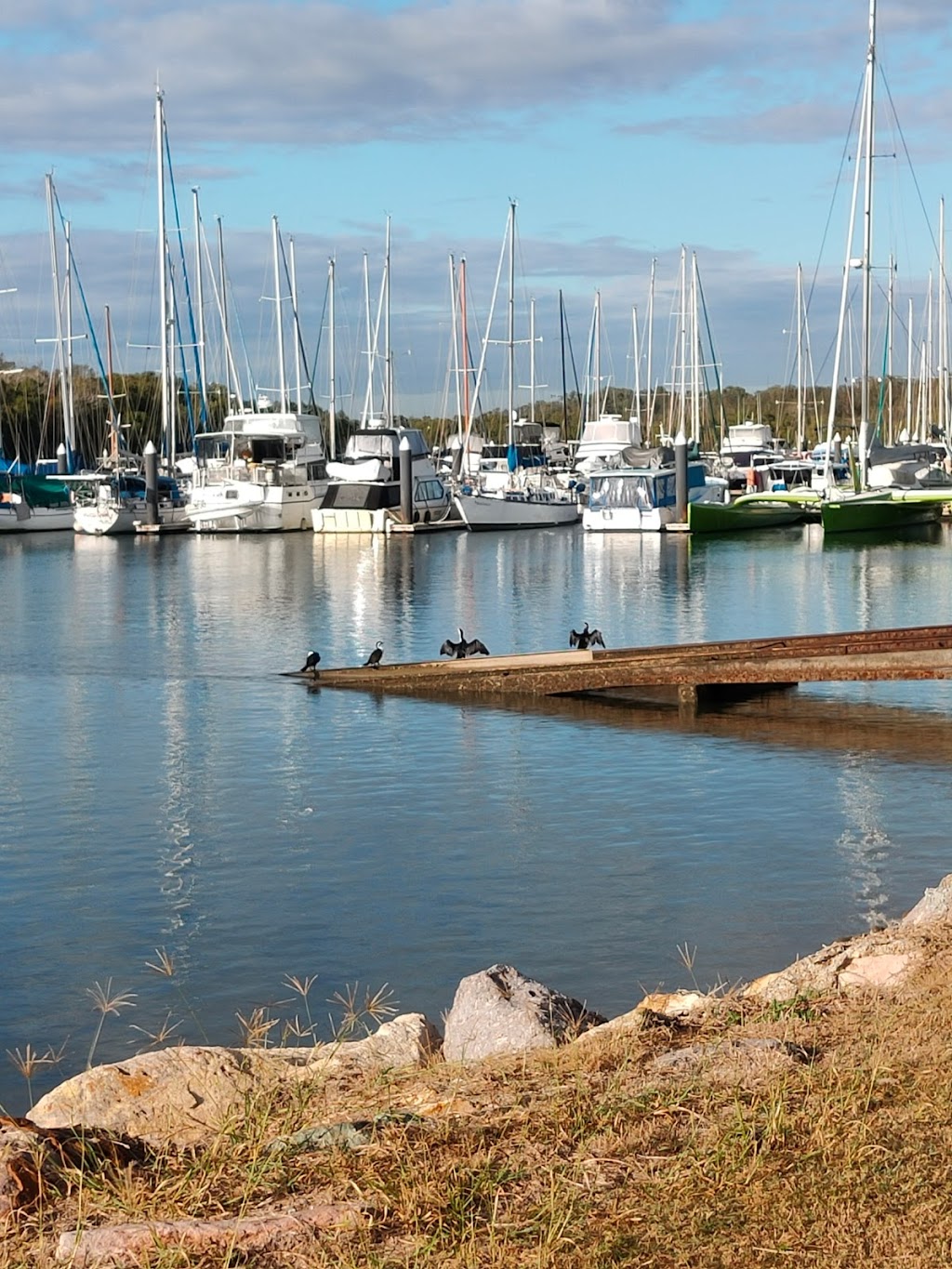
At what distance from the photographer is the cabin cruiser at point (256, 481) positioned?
225 ft

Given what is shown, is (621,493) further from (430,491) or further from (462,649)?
(462,649)

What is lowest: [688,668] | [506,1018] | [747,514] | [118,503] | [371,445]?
[688,668]

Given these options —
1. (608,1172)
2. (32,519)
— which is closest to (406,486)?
(32,519)

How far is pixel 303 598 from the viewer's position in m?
41.2

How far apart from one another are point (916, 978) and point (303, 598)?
34.5m

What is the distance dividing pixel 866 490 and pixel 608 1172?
197ft

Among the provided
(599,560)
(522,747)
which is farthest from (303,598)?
(522,747)

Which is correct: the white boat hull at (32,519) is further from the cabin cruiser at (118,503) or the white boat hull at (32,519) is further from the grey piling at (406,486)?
the grey piling at (406,486)

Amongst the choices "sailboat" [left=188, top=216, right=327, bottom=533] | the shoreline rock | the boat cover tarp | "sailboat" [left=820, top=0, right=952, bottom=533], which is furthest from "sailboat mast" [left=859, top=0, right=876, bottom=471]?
the shoreline rock

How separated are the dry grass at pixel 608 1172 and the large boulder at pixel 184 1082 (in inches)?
22.5

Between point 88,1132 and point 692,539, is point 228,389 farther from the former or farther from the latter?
point 88,1132

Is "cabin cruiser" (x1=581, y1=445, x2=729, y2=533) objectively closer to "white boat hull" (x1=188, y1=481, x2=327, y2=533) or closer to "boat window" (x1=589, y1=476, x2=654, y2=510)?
"boat window" (x1=589, y1=476, x2=654, y2=510)

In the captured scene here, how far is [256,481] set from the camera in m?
69.2

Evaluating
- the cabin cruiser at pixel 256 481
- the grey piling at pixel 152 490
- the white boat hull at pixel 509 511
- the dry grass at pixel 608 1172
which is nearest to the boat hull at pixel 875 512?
the white boat hull at pixel 509 511
